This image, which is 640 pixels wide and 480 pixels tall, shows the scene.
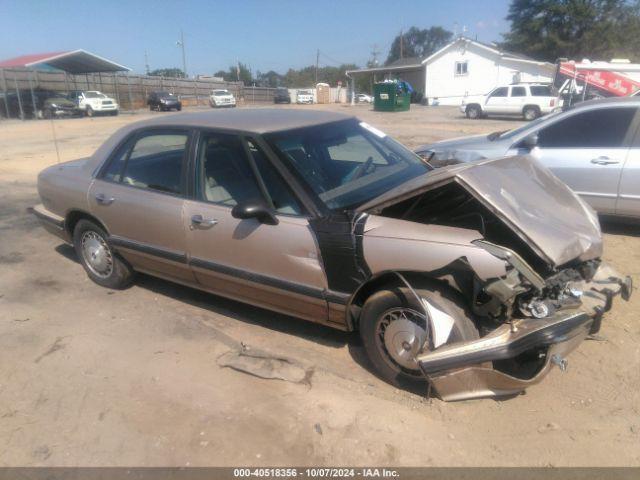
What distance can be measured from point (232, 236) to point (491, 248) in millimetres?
1715

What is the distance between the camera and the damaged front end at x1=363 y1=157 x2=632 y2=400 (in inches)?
102

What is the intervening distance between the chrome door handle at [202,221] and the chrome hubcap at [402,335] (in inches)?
54.3

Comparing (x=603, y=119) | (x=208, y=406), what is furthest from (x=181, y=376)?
(x=603, y=119)

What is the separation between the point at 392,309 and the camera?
2.92 meters

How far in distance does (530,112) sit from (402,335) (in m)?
24.9

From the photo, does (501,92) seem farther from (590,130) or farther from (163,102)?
(163,102)

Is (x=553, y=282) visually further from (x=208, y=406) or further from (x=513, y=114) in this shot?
(x=513, y=114)

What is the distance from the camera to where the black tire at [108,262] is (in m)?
4.47

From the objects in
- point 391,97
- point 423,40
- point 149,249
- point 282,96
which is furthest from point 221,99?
point 423,40

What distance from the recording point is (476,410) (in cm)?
286

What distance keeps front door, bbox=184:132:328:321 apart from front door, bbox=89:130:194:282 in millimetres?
181

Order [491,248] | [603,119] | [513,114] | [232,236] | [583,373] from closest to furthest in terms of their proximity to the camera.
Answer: [491,248], [583,373], [232,236], [603,119], [513,114]

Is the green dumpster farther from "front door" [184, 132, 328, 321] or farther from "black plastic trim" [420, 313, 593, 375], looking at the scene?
"black plastic trim" [420, 313, 593, 375]

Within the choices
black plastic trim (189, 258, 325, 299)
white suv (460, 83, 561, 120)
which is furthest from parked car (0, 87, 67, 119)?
black plastic trim (189, 258, 325, 299)
